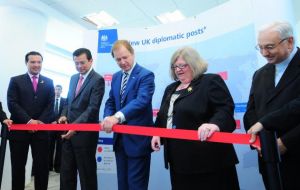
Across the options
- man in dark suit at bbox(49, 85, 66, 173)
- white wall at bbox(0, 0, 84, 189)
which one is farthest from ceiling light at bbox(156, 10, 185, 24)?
man in dark suit at bbox(49, 85, 66, 173)

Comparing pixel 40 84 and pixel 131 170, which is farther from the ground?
pixel 40 84

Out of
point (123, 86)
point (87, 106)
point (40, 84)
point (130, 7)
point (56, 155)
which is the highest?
point (130, 7)

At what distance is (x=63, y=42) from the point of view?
7348 millimetres

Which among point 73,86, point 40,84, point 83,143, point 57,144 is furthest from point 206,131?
point 57,144

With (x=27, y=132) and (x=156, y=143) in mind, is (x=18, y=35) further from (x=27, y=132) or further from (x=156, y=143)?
(x=156, y=143)

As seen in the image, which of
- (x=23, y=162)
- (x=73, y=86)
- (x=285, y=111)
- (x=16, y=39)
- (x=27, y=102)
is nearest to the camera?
(x=285, y=111)

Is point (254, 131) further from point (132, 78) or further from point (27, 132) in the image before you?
point (27, 132)

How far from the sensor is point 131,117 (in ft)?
6.45

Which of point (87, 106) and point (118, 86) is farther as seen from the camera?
point (87, 106)

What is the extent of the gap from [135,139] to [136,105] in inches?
10.1

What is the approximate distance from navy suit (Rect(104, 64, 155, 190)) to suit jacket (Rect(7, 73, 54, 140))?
124cm

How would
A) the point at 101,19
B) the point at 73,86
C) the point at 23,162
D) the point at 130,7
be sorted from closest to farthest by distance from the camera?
the point at 73,86 < the point at 23,162 < the point at 130,7 < the point at 101,19

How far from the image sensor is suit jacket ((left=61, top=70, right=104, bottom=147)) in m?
2.33

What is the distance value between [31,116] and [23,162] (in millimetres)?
494
